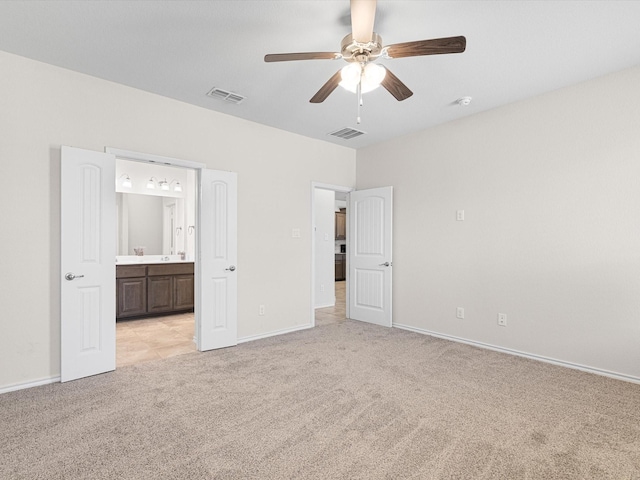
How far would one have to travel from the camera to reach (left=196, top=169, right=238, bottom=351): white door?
371 centimetres

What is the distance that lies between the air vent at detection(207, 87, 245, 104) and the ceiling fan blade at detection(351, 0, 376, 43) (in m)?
1.78

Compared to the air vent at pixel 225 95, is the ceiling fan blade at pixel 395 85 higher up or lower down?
lower down

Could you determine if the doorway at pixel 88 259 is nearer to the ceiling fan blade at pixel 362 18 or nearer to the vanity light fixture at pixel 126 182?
the ceiling fan blade at pixel 362 18

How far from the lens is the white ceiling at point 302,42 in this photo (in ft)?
7.12

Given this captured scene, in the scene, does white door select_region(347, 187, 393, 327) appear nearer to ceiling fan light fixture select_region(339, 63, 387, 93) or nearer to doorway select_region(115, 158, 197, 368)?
doorway select_region(115, 158, 197, 368)

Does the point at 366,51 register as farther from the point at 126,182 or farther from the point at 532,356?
the point at 126,182

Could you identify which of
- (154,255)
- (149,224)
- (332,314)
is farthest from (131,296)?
(332,314)

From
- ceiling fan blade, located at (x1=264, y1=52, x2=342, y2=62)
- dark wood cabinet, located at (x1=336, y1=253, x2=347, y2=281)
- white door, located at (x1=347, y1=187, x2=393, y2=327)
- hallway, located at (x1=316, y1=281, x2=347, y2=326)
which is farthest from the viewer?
dark wood cabinet, located at (x1=336, y1=253, x2=347, y2=281)

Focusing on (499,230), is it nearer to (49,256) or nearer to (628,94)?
(628,94)

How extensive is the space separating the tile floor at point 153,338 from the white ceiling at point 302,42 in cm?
270

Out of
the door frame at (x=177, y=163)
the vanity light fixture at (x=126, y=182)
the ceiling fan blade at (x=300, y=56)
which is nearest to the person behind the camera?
the ceiling fan blade at (x=300, y=56)

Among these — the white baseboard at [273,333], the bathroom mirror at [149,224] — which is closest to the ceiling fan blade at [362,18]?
the white baseboard at [273,333]

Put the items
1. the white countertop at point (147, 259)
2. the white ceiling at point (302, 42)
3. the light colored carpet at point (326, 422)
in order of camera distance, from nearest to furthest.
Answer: the light colored carpet at point (326, 422), the white ceiling at point (302, 42), the white countertop at point (147, 259)

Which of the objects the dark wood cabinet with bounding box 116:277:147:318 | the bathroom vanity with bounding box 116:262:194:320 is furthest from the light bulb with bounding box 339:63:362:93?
the dark wood cabinet with bounding box 116:277:147:318
